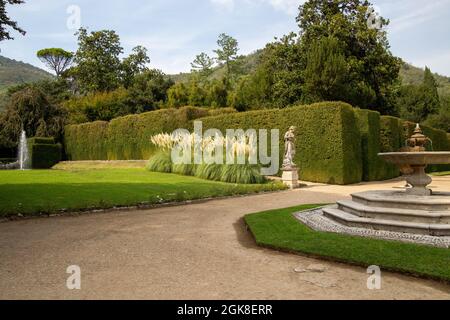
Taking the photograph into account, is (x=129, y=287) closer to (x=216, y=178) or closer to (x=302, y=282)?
(x=302, y=282)

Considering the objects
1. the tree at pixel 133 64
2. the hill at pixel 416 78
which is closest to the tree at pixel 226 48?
the tree at pixel 133 64

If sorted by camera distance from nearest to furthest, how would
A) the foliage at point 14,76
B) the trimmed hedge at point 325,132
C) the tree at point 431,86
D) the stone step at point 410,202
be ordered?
the stone step at point 410,202, the trimmed hedge at point 325,132, the tree at point 431,86, the foliage at point 14,76

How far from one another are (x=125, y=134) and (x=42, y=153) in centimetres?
546

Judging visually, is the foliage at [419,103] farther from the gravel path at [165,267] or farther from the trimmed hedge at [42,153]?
the gravel path at [165,267]

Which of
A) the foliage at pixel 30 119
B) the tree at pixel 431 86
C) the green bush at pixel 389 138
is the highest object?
the tree at pixel 431 86

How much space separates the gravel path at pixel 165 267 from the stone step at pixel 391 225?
5.77 ft

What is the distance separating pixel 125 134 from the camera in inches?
1033

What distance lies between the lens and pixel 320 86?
2548 centimetres

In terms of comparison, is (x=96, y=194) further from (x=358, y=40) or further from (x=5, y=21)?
(x=358, y=40)

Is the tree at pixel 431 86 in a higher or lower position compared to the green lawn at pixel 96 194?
higher

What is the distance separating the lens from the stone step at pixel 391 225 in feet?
18.0

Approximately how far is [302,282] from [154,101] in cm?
3693

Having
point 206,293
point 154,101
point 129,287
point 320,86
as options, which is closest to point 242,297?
point 206,293

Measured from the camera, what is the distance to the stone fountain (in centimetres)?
573
